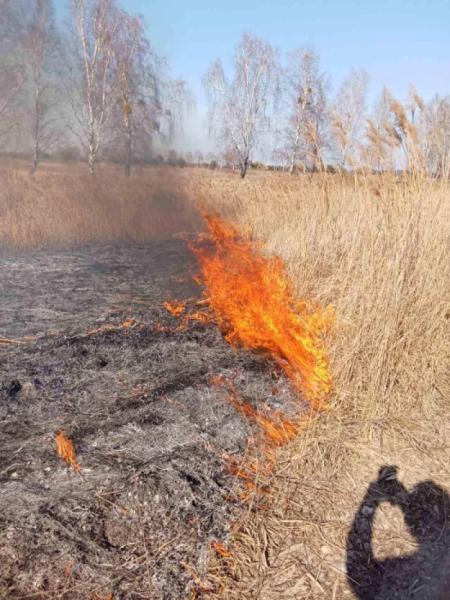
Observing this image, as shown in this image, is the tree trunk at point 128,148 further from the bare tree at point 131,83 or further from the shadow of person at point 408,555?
the shadow of person at point 408,555

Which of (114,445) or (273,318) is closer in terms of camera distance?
(114,445)


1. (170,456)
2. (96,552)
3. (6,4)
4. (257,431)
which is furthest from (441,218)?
(6,4)

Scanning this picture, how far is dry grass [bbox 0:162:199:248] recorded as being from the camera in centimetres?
834

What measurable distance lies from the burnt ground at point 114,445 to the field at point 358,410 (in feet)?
0.19

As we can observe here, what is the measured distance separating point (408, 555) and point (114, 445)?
5.42ft

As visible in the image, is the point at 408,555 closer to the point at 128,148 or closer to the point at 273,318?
the point at 273,318

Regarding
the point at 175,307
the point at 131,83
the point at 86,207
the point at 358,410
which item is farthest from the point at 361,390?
the point at 131,83

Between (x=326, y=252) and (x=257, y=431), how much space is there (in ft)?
7.76

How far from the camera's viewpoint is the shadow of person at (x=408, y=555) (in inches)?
69.0

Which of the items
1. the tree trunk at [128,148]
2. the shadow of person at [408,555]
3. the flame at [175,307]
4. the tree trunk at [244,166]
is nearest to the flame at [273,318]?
the flame at [175,307]

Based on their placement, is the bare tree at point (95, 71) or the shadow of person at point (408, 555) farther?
the bare tree at point (95, 71)

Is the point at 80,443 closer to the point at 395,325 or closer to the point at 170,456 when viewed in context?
the point at 170,456

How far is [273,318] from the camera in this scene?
371 centimetres

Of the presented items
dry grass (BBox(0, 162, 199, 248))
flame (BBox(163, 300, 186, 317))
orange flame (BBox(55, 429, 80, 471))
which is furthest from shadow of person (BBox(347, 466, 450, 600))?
dry grass (BBox(0, 162, 199, 248))
